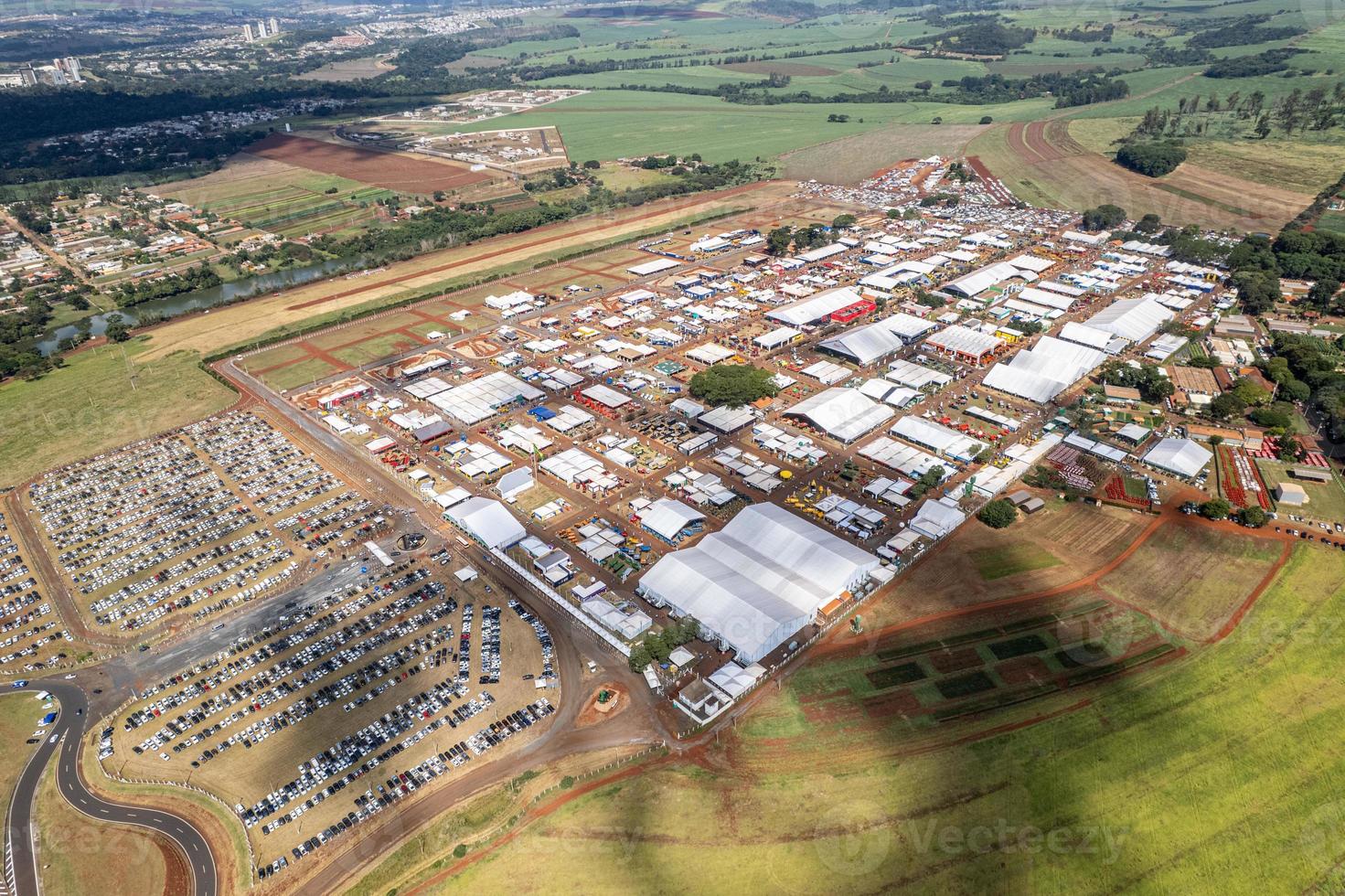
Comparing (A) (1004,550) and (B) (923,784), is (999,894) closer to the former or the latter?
(B) (923,784)

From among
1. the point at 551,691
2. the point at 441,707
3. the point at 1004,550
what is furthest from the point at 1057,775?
the point at 441,707

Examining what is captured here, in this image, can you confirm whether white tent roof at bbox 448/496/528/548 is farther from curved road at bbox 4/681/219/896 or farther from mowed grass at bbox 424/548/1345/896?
curved road at bbox 4/681/219/896

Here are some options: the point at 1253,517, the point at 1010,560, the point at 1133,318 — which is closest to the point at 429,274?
the point at 1010,560

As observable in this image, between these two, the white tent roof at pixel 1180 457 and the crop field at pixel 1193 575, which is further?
the white tent roof at pixel 1180 457

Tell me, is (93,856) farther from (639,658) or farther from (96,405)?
(96,405)

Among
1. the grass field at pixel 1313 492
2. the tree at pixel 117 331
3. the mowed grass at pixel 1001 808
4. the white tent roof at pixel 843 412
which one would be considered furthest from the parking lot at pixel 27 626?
the grass field at pixel 1313 492

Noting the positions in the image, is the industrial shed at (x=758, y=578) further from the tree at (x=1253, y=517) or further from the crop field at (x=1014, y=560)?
the tree at (x=1253, y=517)
